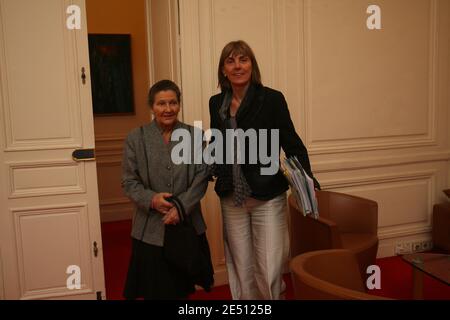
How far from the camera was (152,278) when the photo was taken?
2.13m

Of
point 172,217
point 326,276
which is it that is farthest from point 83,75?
point 326,276

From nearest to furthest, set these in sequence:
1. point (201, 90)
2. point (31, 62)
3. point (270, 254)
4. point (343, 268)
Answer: point (343, 268)
point (270, 254)
point (31, 62)
point (201, 90)

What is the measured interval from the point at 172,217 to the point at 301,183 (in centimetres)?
66

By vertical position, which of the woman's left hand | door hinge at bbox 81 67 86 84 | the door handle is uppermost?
door hinge at bbox 81 67 86 84

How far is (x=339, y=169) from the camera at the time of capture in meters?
3.61

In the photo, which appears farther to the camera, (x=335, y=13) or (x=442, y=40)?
(x=442, y=40)

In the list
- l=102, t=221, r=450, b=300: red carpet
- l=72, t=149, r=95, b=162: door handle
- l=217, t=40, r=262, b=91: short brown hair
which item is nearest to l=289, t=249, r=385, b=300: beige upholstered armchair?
l=217, t=40, r=262, b=91: short brown hair

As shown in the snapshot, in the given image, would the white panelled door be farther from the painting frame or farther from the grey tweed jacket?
the painting frame

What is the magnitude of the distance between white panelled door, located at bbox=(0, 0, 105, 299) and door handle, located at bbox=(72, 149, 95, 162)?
24 millimetres

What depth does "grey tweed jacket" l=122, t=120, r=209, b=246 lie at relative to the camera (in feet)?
7.05
